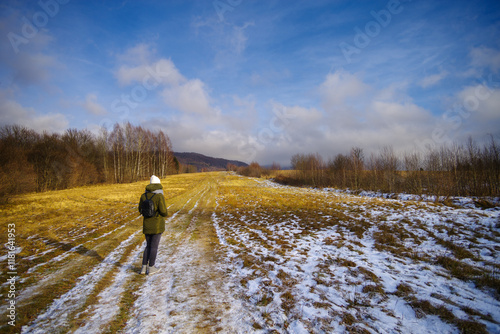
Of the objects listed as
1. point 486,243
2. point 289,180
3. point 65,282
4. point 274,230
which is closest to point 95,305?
point 65,282

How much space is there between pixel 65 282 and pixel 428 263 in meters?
9.68

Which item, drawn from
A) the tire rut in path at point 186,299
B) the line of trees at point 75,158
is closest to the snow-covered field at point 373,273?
the tire rut in path at point 186,299

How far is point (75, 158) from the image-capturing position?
3256cm

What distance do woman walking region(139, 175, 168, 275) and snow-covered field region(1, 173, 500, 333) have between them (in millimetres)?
419

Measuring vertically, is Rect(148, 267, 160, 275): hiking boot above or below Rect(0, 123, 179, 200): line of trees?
below

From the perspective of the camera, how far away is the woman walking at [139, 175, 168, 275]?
16.1 ft

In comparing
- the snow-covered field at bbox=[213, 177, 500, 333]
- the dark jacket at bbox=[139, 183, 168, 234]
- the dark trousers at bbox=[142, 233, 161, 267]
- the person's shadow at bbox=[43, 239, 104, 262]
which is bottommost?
the snow-covered field at bbox=[213, 177, 500, 333]

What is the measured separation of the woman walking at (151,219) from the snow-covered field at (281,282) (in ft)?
1.37

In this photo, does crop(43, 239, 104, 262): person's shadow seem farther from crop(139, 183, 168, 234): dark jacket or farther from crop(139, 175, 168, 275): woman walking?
crop(139, 183, 168, 234): dark jacket

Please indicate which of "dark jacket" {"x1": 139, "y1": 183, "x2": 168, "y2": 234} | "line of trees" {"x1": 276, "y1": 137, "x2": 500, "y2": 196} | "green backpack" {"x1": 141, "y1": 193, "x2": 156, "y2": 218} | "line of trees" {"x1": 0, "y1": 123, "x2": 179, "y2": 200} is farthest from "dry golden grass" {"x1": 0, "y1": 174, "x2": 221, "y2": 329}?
"line of trees" {"x1": 276, "y1": 137, "x2": 500, "y2": 196}

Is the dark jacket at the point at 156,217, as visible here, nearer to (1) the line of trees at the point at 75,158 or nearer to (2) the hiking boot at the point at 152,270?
(2) the hiking boot at the point at 152,270

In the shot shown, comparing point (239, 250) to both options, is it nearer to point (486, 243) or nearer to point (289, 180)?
point (486, 243)

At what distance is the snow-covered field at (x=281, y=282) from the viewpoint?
3334mm

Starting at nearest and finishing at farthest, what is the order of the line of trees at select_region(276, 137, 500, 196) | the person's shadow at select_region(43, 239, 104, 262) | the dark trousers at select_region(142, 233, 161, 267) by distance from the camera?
the dark trousers at select_region(142, 233, 161, 267) < the person's shadow at select_region(43, 239, 104, 262) < the line of trees at select_region(276, 137, 500, 196)
